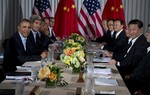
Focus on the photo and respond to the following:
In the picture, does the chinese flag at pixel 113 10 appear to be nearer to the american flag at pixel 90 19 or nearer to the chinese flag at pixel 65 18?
the american flag at pixel 90 19

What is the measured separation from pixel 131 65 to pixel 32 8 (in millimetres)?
5033

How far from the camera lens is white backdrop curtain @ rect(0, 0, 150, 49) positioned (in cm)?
901

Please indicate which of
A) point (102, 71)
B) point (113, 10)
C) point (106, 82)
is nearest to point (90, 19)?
point (113, 10)

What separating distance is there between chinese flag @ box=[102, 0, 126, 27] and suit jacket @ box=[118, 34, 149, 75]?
4.15 meters

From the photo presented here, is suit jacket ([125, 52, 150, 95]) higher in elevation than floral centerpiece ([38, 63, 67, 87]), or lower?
lower

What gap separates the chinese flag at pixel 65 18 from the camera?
9.02m

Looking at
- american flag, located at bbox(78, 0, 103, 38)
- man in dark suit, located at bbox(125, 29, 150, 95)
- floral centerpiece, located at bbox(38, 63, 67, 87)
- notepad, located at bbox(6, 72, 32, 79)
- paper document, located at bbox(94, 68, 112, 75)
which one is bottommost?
man in dark suit, located at bbox(125, 29, 150, 95)

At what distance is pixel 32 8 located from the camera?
29.9ft

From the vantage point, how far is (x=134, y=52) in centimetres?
465

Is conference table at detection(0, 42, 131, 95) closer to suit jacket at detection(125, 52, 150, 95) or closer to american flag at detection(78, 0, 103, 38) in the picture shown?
suit jacket at detection(125, 52, 150, 95)

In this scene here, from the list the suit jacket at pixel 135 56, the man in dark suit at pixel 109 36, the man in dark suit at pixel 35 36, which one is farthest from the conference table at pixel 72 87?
the man in dark suit at pixel 109 36

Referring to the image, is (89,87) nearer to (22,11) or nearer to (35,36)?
(35,36)

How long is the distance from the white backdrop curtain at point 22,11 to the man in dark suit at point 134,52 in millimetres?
4248

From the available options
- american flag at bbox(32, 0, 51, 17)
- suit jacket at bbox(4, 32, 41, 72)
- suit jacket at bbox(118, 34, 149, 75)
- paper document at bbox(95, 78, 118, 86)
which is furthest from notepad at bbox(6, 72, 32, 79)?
american flag at bbox(32, 0, 51, 17)
